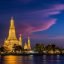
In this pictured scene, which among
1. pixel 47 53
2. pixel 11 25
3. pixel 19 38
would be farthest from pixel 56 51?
pixel 11 25

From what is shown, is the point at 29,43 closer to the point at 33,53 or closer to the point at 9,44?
the point at 33,53

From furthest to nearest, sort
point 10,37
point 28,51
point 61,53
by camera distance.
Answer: point 61,53 → point 28,51 → point 10,37

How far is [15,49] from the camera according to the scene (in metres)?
152

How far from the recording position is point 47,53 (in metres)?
174

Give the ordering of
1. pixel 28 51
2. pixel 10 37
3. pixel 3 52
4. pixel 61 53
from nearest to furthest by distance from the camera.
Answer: pixel 10 37
pixel 3 52
pixel 28 51
pixel 61 53

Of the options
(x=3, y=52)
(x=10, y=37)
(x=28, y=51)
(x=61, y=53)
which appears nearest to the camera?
(x=10, y=37)

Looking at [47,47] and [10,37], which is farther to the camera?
[47,47]

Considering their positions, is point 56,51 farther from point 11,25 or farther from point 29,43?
point 11,25

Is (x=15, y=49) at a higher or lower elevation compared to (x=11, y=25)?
lower

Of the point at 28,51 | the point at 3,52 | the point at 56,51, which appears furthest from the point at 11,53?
the point at 56,51

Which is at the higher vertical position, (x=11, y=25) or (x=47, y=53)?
(x=11, y=25)

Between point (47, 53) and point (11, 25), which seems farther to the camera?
point (47, 53)

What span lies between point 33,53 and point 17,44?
89.2 feet

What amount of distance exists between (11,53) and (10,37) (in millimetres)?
10218
